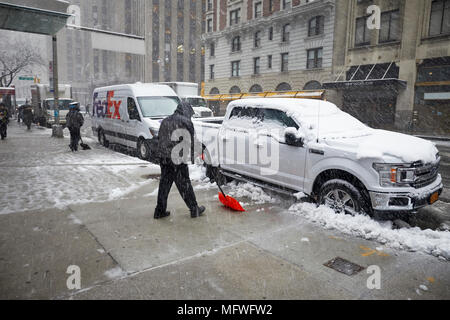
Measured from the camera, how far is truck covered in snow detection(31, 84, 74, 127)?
25.0 m

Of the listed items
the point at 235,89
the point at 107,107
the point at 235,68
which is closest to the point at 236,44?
the point at 235,68

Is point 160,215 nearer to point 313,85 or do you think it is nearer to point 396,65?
point 396,65

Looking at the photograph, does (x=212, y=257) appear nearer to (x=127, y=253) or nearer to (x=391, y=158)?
(x=127, y=253)

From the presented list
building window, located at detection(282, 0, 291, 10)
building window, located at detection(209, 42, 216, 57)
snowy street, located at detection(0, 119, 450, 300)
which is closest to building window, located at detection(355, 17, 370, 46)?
building window, located at detection(282, 0, 291, 10)

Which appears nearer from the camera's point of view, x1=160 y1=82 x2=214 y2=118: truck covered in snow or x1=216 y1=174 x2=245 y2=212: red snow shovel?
x1=216 y1=174 x2=245 y2=212: red snow shovel

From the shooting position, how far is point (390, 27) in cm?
2555

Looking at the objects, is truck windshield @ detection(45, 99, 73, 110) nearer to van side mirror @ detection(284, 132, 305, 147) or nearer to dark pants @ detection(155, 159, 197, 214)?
dark pants @ detection(155, 159, 197, 214)

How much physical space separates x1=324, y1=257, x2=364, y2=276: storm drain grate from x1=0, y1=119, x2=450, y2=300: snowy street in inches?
2.6

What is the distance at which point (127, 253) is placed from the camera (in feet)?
13.0

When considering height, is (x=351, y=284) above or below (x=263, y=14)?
below

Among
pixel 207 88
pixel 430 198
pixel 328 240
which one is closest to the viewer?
pixel 328 240

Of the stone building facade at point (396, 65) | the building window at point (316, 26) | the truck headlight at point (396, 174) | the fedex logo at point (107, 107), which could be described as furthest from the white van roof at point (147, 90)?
the building window at point (316, 26)

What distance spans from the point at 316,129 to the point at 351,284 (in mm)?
2819
